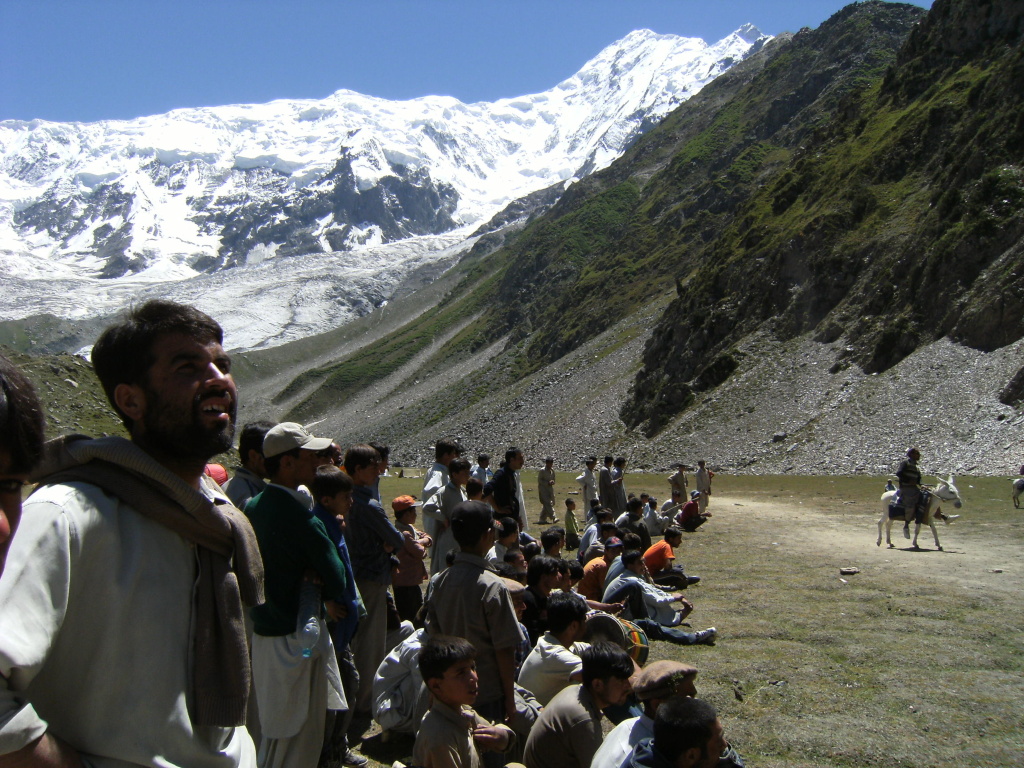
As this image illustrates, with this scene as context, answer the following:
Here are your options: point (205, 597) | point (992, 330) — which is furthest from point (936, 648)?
point (992, 330)

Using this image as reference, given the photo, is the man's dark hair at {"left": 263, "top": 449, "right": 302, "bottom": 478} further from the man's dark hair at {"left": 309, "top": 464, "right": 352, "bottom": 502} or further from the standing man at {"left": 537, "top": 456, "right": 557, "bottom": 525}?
the standing man at {"left": 537, "top": 456, "right": 557, "bottom": 525}

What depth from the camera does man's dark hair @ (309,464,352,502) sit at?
18.5 ft

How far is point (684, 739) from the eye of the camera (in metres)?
4.27

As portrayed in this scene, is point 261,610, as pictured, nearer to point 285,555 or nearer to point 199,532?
point 285,555

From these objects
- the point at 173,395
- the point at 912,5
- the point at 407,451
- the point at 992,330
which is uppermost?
the point at 912,5

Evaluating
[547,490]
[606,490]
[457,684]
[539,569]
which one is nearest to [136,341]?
[457,684]

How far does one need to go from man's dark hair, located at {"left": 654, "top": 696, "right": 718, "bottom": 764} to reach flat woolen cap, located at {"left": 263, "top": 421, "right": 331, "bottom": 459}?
114 inches

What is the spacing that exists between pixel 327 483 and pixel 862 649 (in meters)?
6.72

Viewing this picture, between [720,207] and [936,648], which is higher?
[720,207]

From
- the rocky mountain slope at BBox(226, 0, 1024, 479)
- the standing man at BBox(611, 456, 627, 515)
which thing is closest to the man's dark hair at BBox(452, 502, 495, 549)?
the standing man at BBox(611, 456, 627, 515)

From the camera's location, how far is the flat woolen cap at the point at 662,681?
4938 mm

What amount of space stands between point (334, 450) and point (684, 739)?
323cm

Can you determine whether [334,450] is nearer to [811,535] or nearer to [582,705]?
[582,705]

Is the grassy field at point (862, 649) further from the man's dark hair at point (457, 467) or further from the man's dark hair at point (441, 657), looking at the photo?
the man's dark hair at point (457, 467)
